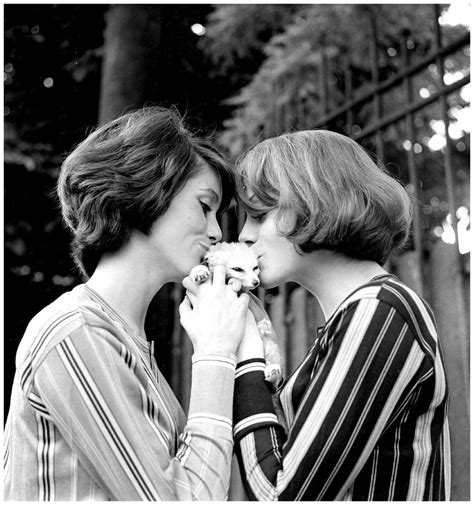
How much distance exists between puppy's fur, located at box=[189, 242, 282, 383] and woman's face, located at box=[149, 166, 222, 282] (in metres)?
0.04

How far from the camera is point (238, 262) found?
2.44m

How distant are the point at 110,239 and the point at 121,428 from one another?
70 cm

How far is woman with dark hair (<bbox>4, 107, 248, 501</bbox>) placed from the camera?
191cm

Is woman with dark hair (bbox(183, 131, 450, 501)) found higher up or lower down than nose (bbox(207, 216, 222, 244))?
lower down

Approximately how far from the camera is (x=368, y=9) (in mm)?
5148

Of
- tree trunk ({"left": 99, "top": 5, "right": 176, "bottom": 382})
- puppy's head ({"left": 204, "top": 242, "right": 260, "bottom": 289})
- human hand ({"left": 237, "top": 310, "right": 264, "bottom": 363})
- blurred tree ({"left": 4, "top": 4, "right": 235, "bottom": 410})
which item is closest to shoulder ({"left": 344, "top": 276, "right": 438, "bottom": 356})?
human hand ({"left": 237, "top": 310, "right": 264, "bottom": 363})

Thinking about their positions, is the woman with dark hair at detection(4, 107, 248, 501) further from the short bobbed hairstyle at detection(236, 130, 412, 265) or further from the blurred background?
the blurred background

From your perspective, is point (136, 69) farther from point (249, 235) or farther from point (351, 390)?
point (351, 390)

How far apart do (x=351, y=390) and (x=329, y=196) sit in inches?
26.2

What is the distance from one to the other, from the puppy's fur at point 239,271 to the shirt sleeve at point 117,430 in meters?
0.46

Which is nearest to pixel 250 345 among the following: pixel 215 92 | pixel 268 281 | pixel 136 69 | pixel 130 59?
pixel 268 281

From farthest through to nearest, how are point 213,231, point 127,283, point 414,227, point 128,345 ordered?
1. point 414,227
2. point 213,231
3. point 127,283
4. point 128,345

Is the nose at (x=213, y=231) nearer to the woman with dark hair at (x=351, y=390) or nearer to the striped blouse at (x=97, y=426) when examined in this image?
the woman with dark hair at (x=351, y=390)

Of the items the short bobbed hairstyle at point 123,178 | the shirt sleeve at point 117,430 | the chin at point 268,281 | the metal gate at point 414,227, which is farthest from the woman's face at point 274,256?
the metal gate at point 414,227
